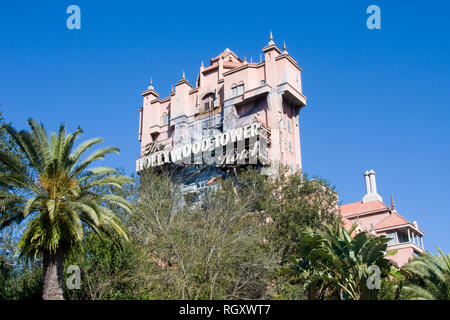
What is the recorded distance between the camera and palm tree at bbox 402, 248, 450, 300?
22469 mm

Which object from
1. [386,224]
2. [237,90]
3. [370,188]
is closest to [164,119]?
[237,90]

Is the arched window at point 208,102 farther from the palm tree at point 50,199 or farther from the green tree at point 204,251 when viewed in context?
the palm tree at point 50,199

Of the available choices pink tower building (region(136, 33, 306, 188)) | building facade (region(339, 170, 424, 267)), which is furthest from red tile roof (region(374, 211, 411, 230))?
pink tower building (region(136, 33, 306, 188))

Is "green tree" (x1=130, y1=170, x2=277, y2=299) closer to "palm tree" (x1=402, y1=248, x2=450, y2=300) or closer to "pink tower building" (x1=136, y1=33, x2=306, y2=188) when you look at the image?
"palm tree" (x1=402, y1=248, x2=450, y2=300)

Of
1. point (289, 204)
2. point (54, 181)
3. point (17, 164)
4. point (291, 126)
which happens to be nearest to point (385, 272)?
point (289, 204)

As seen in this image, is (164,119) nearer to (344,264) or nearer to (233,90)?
(233,90)

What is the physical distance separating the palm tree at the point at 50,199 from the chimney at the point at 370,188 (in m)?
31.2

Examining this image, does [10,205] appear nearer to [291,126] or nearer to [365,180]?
[291,126]

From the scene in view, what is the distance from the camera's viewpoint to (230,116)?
4412 centimetres

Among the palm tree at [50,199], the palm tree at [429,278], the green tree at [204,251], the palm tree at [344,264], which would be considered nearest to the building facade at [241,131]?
the green tree at [204,251]

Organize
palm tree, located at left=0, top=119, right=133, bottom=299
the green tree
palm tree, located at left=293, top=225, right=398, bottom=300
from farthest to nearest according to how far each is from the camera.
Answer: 1. the green tree
2. palm tree, located at left=293, top=225, right=398, bottom=300
3. palm tree, located at left=0, top=119, right=133, bottom=299

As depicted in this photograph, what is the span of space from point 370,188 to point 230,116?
49.2ft

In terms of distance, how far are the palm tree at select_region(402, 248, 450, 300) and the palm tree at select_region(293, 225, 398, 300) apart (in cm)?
103

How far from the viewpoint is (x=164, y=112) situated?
50.5 m
